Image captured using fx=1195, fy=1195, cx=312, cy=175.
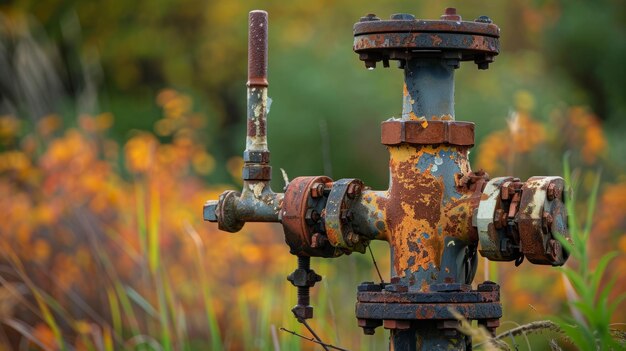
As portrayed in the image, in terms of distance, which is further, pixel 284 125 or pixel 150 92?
pixel 150 92

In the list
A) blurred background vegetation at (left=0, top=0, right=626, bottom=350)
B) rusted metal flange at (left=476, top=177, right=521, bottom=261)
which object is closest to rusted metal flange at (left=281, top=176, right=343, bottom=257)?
rusted metal flange at (left=476, top=177, right=521, bottom=261)

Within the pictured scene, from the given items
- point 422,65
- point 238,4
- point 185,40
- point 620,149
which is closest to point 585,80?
point 620,149

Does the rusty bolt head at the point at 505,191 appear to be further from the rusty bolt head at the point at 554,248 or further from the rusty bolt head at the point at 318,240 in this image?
the rusty bolt head at the point at 318,240

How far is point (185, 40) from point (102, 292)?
8232mm

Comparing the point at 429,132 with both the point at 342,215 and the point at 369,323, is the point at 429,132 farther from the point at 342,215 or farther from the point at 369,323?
the point at 369,323

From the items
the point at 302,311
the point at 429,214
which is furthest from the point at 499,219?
the point at 302,311

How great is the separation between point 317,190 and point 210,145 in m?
8.22

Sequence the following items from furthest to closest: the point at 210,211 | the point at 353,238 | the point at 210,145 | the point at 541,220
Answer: the point at 210,145 < the point at 210,211 < the point at 353,238 < the point at 541,220

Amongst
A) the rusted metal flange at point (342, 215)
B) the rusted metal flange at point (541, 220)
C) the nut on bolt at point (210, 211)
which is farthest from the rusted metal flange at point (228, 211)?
the rusted metal flange at point (541, 220)

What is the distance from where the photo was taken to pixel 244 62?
12.5 metres

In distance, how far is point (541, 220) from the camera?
A: 207 centimetres

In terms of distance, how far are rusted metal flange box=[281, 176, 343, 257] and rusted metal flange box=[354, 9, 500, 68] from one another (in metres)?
0.28

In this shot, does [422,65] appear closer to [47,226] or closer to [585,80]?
[47,226]

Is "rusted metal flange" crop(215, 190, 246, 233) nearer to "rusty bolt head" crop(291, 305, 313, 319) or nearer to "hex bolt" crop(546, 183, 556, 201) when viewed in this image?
"rusty bolt head" crop(291, 305, 313, 319)
